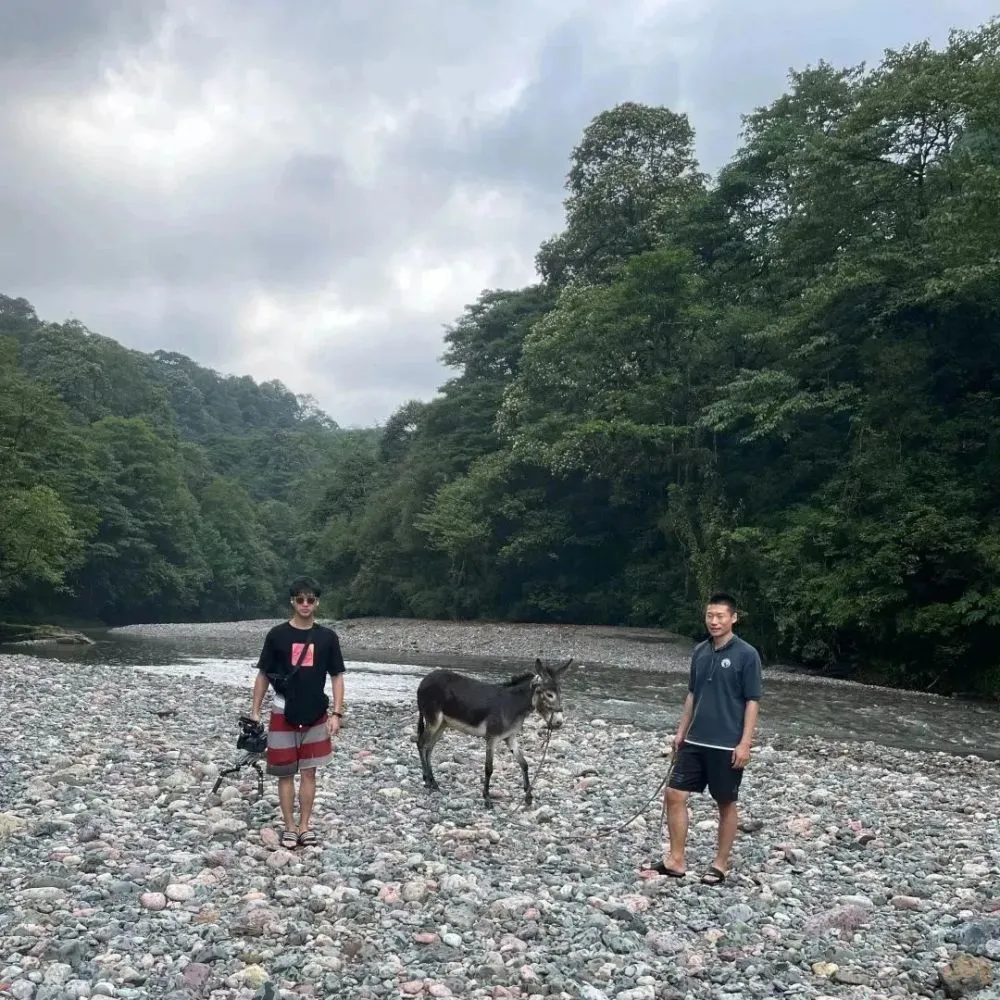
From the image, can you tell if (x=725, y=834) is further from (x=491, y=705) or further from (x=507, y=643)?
(x=507, y=643)

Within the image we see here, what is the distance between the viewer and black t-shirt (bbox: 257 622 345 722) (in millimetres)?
7730

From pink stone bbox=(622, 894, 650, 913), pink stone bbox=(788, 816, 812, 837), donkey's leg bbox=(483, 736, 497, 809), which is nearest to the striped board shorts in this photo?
donkey's leg bbox=(483, 736, 497, 809)

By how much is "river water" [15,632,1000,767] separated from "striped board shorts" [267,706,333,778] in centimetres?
966

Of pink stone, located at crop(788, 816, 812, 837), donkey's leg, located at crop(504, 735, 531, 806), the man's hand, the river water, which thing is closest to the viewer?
the man's hand

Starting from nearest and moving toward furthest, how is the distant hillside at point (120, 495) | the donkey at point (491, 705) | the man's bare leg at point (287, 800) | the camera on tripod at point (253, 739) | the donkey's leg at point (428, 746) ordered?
the man's bare leg at point (287, 800) → the camera on tripod at point (253, 739) → the donkey at point (491, 705) → the donkey's leg at point (428, 746) → the distant hillside at point (120, 495)

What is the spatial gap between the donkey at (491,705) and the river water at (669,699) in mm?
7042

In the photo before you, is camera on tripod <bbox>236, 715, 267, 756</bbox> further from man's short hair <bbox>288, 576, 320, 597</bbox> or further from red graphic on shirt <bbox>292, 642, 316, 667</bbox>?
man's short hair <bbox>288, 576, 320, 597</bbox>

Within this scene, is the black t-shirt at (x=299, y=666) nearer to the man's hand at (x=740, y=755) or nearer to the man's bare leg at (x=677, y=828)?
the man's bare leg at (x=677, y=828)

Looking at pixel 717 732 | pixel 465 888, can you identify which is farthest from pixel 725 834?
pixel 465 888

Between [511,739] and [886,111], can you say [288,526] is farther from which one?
[511,739]

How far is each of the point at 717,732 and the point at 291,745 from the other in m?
3.58

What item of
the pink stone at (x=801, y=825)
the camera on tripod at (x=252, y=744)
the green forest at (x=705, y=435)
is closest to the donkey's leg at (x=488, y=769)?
the camera on tripod at (x=252, y=744)

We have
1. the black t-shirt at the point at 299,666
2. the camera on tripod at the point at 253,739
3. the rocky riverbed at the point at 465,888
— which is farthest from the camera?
the camera on tripod at the point at 253,739

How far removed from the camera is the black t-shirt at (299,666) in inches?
304
